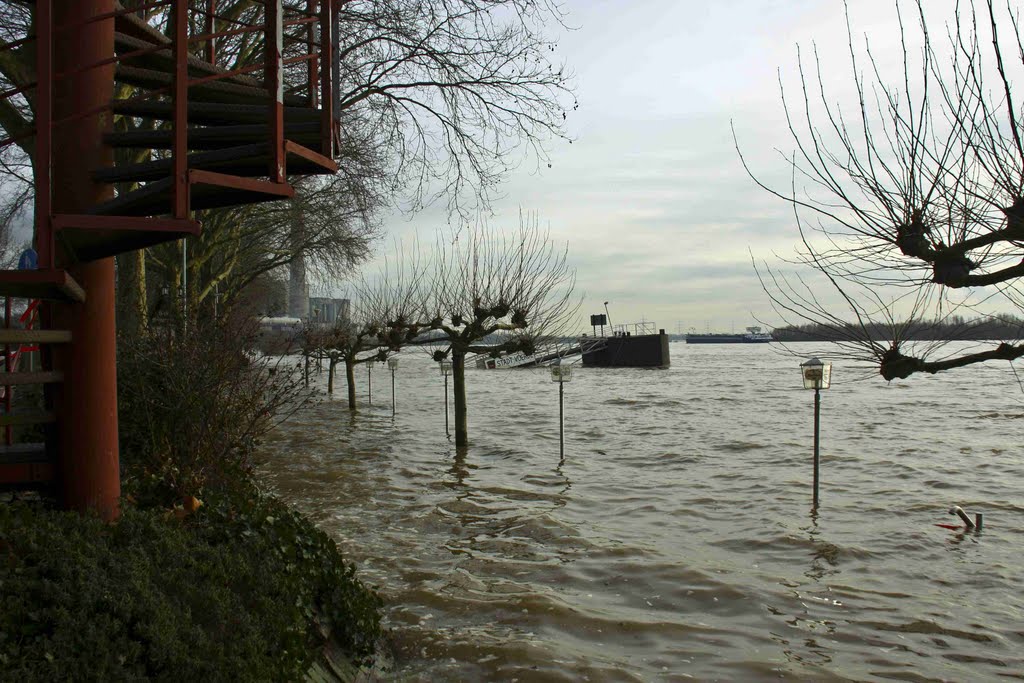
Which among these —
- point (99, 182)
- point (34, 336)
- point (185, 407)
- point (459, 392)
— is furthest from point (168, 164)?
point (459, 392)

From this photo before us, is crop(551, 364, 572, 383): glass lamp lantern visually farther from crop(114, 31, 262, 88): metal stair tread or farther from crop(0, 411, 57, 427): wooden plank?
crop(0, 411, 57, 427): wooden plank

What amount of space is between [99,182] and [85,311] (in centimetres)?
68

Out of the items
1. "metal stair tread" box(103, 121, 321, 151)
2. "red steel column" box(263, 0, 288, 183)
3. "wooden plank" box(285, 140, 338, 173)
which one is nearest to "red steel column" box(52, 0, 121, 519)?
"metal stair tread" box(103, 121, 321, 151)

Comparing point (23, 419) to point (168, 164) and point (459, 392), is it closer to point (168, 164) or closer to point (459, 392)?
point (168, 164)

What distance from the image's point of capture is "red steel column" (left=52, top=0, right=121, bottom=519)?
13.6 ft

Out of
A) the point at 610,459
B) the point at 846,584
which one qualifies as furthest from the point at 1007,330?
the point at 610,459

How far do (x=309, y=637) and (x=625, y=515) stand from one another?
26.0ft

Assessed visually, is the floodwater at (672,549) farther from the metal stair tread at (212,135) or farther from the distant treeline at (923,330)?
the metal stair tread at (212,135)

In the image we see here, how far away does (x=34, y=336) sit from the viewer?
3.85 m

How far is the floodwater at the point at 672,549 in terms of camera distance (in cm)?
614

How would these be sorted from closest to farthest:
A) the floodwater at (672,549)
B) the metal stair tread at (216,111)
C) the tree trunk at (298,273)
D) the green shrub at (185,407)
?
the metal stair tread at (216,111)
the floodwater at (672,549)
the green shrub at (185,407)
the tree trunk at (298,273)

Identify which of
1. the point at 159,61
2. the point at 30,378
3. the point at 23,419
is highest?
the point at 159,61

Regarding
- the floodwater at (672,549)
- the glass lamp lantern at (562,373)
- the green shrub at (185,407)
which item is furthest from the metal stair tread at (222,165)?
the glass lamp lantern at (562,373)

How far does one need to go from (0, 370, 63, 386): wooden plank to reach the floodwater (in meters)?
2.68
